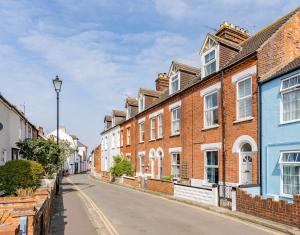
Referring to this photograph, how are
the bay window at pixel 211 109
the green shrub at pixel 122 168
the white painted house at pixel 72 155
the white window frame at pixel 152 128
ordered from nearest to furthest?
the bay window at pixel 211 109
the white window frame at pixel 152 128
the green shrub at pixel 122 168
the white painted house at pixel 72 155

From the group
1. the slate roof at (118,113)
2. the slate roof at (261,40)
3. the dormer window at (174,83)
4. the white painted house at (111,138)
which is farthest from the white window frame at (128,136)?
the slate roof at (261,40)

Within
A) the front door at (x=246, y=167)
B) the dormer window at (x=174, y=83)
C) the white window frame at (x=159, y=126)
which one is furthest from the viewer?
the white window frame at (x=159, y=126)

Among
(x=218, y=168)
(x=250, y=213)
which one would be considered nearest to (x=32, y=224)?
(x=250, y=213)

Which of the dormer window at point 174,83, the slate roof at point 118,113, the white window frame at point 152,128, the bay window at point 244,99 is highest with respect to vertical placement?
the dormer window at point 174,83

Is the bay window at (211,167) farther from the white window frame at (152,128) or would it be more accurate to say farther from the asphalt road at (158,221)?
the white window frame at (152,128)

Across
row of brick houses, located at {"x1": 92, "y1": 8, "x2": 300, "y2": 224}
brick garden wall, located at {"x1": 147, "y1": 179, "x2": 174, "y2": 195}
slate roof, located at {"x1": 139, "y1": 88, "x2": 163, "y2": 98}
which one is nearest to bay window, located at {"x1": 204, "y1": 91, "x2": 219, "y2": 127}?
row of brick houses, located at {"x1": 92, "y1": 8, "x2": 300, "y2": 224}

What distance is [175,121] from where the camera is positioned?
2378 cm

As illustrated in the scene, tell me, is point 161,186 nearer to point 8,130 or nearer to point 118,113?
point 8,130

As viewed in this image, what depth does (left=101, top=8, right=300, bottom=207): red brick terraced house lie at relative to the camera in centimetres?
1513

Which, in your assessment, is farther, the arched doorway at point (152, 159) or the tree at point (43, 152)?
the arched doorway at point (152, 159)

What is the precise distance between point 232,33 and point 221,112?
733 cm

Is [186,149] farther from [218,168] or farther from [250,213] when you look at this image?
[250,213]

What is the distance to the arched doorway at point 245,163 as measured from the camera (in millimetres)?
15372

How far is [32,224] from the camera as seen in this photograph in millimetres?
5754
